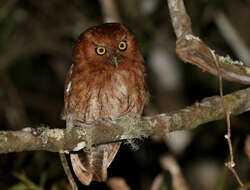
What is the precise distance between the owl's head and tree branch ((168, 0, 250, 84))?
Answer: 0.88 m

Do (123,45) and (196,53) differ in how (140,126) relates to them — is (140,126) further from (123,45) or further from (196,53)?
(123,45)

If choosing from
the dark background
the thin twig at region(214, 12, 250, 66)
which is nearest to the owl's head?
the dark background

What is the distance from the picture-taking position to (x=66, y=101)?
11.8 ft

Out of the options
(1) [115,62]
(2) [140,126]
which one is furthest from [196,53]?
(1) [115,62]

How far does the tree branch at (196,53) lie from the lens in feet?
7.95

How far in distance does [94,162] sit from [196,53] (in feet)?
5.60

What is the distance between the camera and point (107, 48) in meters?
3.45

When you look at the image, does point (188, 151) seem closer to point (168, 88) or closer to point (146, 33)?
point (168, 88)

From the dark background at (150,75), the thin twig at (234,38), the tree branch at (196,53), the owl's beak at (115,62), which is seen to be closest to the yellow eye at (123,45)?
the owl's beak at (115,62)

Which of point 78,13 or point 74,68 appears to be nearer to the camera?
point 74,68

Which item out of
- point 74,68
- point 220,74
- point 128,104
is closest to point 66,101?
point 74,68

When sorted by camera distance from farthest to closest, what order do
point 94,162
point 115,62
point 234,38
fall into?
point 234,38 < point 94,162 < point 115,62

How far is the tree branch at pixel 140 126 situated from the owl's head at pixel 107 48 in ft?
2.70

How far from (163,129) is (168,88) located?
280cm
